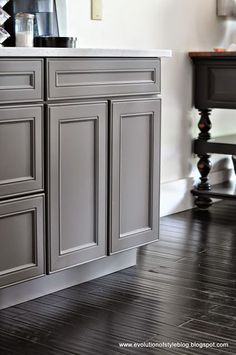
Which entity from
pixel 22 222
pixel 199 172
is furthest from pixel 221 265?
pixel 199 172

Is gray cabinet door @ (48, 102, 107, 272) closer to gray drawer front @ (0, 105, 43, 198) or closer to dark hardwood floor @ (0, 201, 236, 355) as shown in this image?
gray drawer front @ (0, 105, 43, 198)

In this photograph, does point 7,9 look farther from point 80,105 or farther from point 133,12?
point 133,12

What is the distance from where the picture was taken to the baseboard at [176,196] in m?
3.97

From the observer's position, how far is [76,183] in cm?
255

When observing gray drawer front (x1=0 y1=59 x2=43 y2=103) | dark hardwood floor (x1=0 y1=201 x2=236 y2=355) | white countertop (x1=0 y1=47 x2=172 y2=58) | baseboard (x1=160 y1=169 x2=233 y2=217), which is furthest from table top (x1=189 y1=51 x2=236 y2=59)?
gray drawer front (x1=0 y1=59 x2=43 y2=103)

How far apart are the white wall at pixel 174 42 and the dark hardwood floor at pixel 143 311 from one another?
0.90 m

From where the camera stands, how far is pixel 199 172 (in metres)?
4.22

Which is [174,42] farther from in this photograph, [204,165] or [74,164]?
[74,164]

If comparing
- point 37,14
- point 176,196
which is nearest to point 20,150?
point 37,14

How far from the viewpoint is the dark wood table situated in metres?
3.91

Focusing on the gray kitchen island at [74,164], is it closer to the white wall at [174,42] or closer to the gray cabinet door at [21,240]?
the gray cabinet door at [21,240]

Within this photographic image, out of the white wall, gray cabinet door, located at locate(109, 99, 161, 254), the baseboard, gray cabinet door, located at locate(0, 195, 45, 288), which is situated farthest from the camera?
the baseboard

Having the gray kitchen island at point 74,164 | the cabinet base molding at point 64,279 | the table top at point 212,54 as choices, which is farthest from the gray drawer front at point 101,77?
the table top at point 212,54

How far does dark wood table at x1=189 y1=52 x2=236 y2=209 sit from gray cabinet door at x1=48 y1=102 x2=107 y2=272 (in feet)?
4.81
